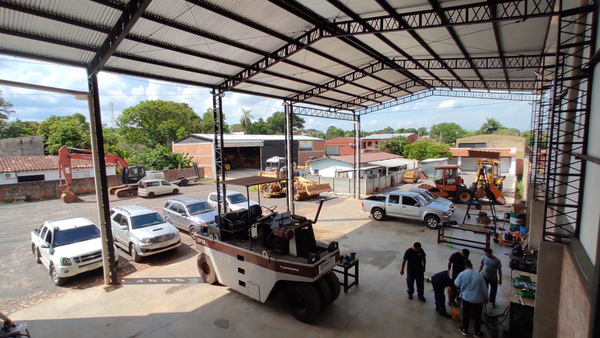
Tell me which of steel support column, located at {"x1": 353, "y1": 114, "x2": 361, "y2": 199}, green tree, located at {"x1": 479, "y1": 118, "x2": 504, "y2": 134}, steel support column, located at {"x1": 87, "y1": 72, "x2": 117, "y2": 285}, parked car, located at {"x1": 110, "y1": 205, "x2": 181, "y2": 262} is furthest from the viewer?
green tree, located at {"x1": 479, "y1": 118, "x2": 504, "y2": 134}

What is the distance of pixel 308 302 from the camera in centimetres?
551

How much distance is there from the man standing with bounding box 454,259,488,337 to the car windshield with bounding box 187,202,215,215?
30.2 feet

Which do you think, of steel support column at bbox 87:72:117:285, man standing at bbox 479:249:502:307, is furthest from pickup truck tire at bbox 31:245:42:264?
man standing at bbox 479:249:502:307

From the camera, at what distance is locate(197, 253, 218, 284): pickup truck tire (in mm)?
7062

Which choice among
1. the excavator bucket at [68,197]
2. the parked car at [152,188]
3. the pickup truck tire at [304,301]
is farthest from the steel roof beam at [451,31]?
the excavator bucket at [68,197]

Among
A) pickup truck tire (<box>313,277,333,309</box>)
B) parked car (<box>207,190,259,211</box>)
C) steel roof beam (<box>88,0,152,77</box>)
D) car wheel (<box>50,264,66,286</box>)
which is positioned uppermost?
steel roof beam (<box>88,0,152,77</box>)

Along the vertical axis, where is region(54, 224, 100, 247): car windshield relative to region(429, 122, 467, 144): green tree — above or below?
below

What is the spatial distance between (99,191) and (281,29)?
6.97 meters

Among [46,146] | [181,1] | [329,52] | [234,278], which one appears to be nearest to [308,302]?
[234,278]

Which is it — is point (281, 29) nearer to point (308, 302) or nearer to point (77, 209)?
point (308, 302)

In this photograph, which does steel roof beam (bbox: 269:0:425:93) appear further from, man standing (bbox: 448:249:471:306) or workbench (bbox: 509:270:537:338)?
workbench (bbox: 509:270:537:338)

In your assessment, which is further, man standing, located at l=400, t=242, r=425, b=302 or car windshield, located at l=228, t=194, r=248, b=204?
car windshield, located at l=228, t=194, r=248, b=204

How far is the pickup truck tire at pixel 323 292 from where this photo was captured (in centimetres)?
564

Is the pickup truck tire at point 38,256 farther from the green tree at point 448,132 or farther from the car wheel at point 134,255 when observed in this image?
the green tree at point 448,132
